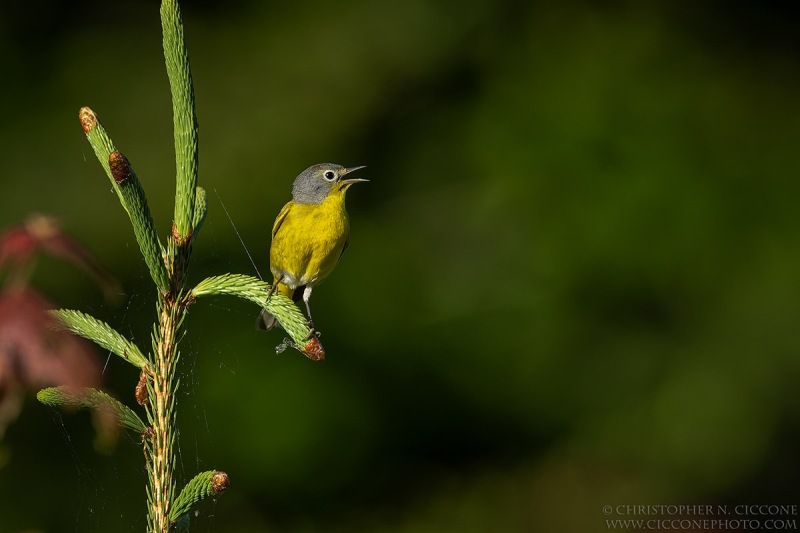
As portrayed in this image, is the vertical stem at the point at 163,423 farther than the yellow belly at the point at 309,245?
No

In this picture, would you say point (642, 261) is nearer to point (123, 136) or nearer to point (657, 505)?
point (657, 505)

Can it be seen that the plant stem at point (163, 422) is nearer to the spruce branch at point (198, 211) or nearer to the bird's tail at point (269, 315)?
the spruce branch at point (198, 211)

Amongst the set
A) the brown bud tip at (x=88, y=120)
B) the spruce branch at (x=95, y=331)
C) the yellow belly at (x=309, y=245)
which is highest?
the brown bud tip at (x=88, y=120)

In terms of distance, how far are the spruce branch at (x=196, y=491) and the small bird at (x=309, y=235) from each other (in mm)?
693

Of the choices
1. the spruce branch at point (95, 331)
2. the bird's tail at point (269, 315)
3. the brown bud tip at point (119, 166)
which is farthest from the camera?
the bird's tail at point (269, 315)

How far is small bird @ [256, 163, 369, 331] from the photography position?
1.63 metres

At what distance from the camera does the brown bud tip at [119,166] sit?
2.56 feet

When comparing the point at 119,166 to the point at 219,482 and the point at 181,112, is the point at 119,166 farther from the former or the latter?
the point at 219,482

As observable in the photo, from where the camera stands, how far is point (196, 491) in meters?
0.86

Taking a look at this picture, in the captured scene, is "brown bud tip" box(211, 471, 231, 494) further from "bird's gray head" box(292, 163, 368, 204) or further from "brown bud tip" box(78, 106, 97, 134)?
"bird's gray head" box(292, 163, 368, 204)

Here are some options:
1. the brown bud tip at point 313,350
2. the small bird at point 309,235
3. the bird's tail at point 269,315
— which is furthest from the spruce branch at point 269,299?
the bird's tail at point 269,315

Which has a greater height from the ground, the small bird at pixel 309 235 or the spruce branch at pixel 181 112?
the spruce branch at pixel 181 112

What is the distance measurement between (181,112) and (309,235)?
0.74m

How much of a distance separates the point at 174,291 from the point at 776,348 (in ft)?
9.00
